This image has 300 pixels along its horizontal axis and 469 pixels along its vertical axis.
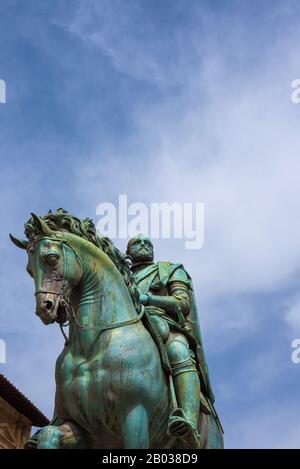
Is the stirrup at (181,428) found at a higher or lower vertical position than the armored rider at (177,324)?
lower

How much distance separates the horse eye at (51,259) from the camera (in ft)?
28.1

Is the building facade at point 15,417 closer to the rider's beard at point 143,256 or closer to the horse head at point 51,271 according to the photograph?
the rider's beard at point 143,256

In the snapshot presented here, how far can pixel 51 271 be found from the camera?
857cm

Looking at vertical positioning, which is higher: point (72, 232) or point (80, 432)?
point (72, 232)

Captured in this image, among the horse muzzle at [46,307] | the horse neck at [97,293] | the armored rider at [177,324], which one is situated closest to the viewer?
the horse muzzle at [46,307]

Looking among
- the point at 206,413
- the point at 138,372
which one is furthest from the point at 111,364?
the point at 206,413

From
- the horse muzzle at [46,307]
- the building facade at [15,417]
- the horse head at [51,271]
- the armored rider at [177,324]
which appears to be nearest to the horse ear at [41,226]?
the horse head at [51,271]

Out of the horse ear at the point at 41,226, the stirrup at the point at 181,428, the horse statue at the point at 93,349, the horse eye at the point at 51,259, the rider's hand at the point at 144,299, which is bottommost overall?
the stirrup at the point at 181,428

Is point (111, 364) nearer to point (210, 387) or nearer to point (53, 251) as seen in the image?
point (53, 251)

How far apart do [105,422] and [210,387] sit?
1.87m

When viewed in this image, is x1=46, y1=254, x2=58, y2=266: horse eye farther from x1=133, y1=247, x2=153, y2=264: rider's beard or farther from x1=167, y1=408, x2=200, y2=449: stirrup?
x1=133, y1=247, x2=153, y2=264: rider's beard

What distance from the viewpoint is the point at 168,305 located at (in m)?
9.78

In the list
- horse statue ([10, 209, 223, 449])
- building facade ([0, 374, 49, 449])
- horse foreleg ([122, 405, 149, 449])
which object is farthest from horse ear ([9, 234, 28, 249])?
building facade ([0, 374, 49, 449])

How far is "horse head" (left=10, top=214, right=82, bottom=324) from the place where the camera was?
27.7 ft
